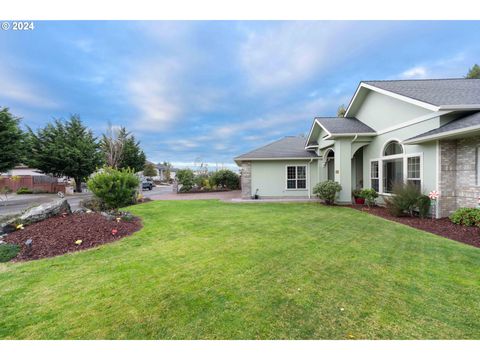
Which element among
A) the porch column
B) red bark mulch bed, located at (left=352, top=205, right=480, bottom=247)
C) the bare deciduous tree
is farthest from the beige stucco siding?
the bare deciduous tree

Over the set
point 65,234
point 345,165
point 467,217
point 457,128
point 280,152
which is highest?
point 280,152

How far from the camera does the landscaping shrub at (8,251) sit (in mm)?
4545

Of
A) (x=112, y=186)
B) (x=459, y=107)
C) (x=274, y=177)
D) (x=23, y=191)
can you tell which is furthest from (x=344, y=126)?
(x=23, y=191)

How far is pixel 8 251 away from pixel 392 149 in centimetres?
1457

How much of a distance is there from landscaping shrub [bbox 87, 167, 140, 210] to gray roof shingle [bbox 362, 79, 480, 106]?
1226 centimetres

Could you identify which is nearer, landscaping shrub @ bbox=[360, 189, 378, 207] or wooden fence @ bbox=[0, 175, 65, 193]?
landscaping shrub @ bbox=[360, 189, 378, 207]

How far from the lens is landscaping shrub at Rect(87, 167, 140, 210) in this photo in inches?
322

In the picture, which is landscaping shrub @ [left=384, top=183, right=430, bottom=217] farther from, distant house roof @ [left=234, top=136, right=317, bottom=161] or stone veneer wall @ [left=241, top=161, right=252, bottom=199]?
stone veneer wall @ [left=241, top=161, right=252, bottom=199]

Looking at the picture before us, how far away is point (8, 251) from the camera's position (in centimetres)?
475

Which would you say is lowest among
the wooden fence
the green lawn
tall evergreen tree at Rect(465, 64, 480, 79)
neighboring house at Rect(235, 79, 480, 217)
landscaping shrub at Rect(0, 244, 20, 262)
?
the green lawn

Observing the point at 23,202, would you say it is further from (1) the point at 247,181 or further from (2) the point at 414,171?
(2) the point at 414,171

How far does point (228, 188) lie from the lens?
85.2 ft

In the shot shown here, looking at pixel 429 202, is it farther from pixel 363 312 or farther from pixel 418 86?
pixel 363 312
